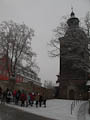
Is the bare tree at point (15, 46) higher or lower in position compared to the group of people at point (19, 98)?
higher

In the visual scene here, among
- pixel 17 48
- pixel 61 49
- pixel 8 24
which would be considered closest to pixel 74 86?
pixel 61 49

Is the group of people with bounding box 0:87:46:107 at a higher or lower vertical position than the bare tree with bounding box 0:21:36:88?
lower

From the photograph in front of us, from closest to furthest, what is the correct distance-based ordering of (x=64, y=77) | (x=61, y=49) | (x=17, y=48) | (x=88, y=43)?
(x=88, y=43) → (x=61, y=49) → (x=17, y=48) → (x=64, y=77)

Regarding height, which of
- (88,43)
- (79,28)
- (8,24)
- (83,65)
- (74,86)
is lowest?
(74,86)

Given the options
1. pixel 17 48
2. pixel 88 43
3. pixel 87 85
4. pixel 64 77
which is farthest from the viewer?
pixel 64 77

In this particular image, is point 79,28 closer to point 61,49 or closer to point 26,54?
point 61,49

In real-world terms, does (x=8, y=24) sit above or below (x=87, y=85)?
above

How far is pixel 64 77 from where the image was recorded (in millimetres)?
36812

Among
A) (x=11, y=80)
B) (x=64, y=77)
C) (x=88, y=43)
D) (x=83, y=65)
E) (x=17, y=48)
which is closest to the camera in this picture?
(x=88, y=43)

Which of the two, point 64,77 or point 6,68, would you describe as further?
point 64,77

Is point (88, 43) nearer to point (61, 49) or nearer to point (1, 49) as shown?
point (61, 49)

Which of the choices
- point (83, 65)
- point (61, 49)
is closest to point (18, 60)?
point (61, 49)

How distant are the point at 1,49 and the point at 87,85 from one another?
18486mm

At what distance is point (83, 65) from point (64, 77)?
14737 millimetres
